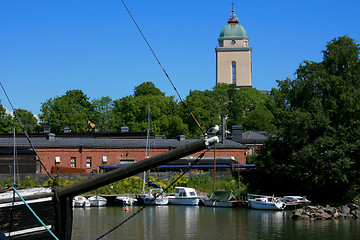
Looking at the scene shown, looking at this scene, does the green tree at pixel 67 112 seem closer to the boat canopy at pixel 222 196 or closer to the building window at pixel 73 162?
the building window at pixel 73 162

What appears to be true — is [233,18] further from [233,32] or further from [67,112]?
[67,112]

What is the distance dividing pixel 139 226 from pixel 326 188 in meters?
22.4

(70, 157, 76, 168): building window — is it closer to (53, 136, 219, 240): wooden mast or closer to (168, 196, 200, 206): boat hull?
(168, 196, 200, 206): boat hull

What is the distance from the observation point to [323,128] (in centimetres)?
4872

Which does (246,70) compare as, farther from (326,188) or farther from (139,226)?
(139,226)

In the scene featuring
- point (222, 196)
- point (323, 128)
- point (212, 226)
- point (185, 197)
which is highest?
point (323, 128)

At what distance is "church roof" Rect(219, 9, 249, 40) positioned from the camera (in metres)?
143

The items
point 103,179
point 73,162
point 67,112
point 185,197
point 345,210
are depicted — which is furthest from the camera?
point 67,112

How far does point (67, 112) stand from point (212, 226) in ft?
201

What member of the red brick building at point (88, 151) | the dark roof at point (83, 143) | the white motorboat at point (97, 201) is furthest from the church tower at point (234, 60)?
the white motorboat at point (97, 201)

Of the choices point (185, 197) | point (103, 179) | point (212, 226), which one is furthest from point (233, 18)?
point (103, 179)

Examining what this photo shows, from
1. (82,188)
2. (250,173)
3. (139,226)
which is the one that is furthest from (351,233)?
(250,173)

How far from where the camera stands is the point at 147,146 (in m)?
69.0

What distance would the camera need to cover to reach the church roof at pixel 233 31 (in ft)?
469
